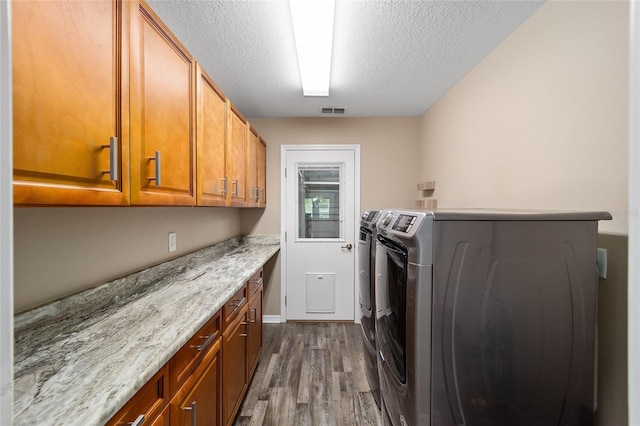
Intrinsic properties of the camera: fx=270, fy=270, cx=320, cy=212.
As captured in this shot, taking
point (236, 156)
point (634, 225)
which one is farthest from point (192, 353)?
point (236, 156)

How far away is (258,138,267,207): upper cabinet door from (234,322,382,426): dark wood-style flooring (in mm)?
1545

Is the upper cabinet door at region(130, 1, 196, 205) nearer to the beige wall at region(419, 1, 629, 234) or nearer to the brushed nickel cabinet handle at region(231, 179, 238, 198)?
the brushed nickel cabinet handle at region(231, 179, 238, 198)

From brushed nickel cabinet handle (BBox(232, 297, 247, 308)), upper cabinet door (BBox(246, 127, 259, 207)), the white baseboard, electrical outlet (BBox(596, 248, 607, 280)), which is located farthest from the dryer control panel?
the white baseboard

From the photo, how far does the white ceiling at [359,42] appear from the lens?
A: 5.02ft

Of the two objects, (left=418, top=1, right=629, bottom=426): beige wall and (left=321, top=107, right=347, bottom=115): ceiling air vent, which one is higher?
(left=321, top=107, right=347, bottom=115): ceiling air vent

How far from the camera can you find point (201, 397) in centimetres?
121

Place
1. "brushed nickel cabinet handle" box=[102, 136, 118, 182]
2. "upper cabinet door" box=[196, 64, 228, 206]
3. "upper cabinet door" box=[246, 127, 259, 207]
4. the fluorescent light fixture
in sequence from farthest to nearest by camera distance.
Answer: "upper cabinet door" box=[246, 127, 259, 207]
"upper cabinet door" box=[196, 64, 228, 206]
the fluorescent light fixture
"brushed nickel cabinet handle" box=[102, 136, 118, 182]

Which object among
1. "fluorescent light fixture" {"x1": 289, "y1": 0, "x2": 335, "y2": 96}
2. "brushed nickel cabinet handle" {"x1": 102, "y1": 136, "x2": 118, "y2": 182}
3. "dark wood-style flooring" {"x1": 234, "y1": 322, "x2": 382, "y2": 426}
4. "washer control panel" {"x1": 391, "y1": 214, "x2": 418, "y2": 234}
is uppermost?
"fluorescent light fixture" {"x1": 289, "y1": 0, "x2": 335, "y2": 96}

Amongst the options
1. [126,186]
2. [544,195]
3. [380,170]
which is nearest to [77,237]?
[126,186]

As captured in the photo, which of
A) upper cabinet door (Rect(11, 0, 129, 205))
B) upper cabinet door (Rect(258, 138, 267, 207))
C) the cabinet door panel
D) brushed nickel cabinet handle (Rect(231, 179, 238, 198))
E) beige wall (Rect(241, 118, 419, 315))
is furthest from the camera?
beige wall (Rect(241, 118, 419, 315))

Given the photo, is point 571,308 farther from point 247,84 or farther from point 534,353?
point 247,84

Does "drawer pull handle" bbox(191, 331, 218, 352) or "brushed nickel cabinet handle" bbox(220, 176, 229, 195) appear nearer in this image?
"drawer pull handle" bbox(191, 331, 218, 352)

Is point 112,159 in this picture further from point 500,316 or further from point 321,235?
point 321,235

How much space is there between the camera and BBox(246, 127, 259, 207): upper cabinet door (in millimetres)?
2560
